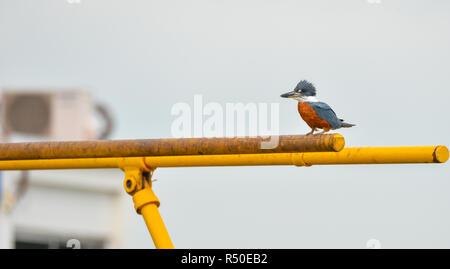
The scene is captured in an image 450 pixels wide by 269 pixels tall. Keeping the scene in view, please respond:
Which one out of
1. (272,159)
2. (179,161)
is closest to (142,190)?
(179,161)

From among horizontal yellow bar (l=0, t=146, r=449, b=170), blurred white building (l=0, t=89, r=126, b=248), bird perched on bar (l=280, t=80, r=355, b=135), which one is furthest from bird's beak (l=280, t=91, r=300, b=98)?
blurred white building (l=0, t=89, r=126, b=248)

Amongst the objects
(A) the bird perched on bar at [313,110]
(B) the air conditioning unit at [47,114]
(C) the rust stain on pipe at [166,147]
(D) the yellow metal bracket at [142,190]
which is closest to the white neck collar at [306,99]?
(A) the bird perched on bar at [313,110]

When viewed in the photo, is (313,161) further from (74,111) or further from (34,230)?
(34,230)

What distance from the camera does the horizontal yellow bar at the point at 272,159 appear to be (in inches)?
168

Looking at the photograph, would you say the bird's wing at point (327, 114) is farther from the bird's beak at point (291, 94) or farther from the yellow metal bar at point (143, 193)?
the yellow metal bar at point (143, 193)

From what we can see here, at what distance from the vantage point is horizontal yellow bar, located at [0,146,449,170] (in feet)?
14.0

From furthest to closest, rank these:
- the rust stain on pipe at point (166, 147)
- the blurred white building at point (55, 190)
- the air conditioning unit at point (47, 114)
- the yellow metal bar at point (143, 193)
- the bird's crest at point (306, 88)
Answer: the blurred white building at point (55, 190)
the air conditioning unit at point (47, 114)
the yellow metal bar at point (143, 193)
the bird's crest at point (306, 88)
the rust stain on pipe at point (166, 147)

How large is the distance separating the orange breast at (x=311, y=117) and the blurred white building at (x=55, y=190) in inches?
734

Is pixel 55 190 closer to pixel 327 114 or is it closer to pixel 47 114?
pixel 47 114

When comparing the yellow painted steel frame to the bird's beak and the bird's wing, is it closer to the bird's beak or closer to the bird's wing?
the bird's wing

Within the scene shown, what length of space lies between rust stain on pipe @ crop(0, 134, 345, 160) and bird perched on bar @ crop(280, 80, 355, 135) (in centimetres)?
28

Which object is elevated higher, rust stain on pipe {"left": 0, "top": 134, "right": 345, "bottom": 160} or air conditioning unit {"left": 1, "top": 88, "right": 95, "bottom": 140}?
air conditioning unit {"left": 1, "top": 88, "right": 95, "bottom": 140}

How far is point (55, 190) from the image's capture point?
30.6m
